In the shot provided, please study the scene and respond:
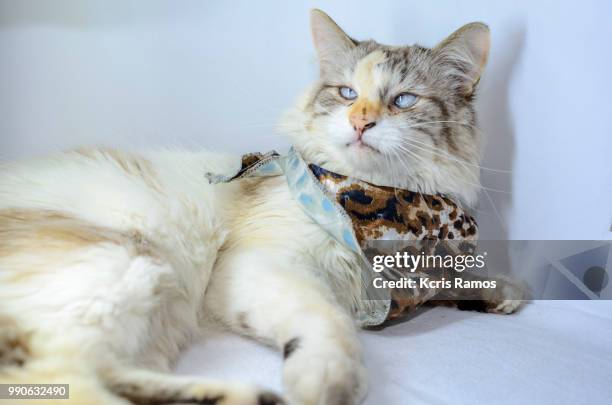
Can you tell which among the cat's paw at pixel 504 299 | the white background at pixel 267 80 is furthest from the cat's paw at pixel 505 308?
the white background at pixel 267 80

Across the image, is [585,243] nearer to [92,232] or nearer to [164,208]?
[164,208]

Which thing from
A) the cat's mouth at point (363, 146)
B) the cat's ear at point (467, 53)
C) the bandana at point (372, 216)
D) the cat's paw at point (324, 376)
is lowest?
the cat's paw at point (324, 376)

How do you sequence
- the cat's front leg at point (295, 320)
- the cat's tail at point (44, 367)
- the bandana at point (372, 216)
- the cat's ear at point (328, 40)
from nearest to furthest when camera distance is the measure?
the cat's tail at point (44, 367) < the cat's front leg at point (295, 320) < the bandana at point (372, 216) < the cat's ear at point (328, 40)

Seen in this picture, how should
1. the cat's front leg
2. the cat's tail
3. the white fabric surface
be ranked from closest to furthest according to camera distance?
the cat's tail < the cat's front leg < the white fabric surface

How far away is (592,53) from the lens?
4.56 feet

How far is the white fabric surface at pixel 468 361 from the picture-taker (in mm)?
1001

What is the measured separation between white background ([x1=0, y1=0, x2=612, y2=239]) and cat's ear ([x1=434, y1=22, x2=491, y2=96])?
0.68ft

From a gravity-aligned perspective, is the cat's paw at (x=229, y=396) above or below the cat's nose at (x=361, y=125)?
below

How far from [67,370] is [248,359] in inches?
14.7

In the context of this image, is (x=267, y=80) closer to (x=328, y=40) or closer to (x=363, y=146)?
(x=328, y=40)

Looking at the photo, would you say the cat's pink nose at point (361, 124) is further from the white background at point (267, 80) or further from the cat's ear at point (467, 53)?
the white background at point (267, 80)

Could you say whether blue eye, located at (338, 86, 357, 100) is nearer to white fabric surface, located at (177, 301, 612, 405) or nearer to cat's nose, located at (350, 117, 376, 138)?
cat's nose, located at (350, 117, 376, 138)

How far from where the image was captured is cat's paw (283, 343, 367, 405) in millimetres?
880

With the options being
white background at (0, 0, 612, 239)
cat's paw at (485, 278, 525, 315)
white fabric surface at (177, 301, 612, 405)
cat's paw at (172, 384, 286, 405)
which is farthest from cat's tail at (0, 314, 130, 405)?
cat's paw at (485, 278, 525, 315)
